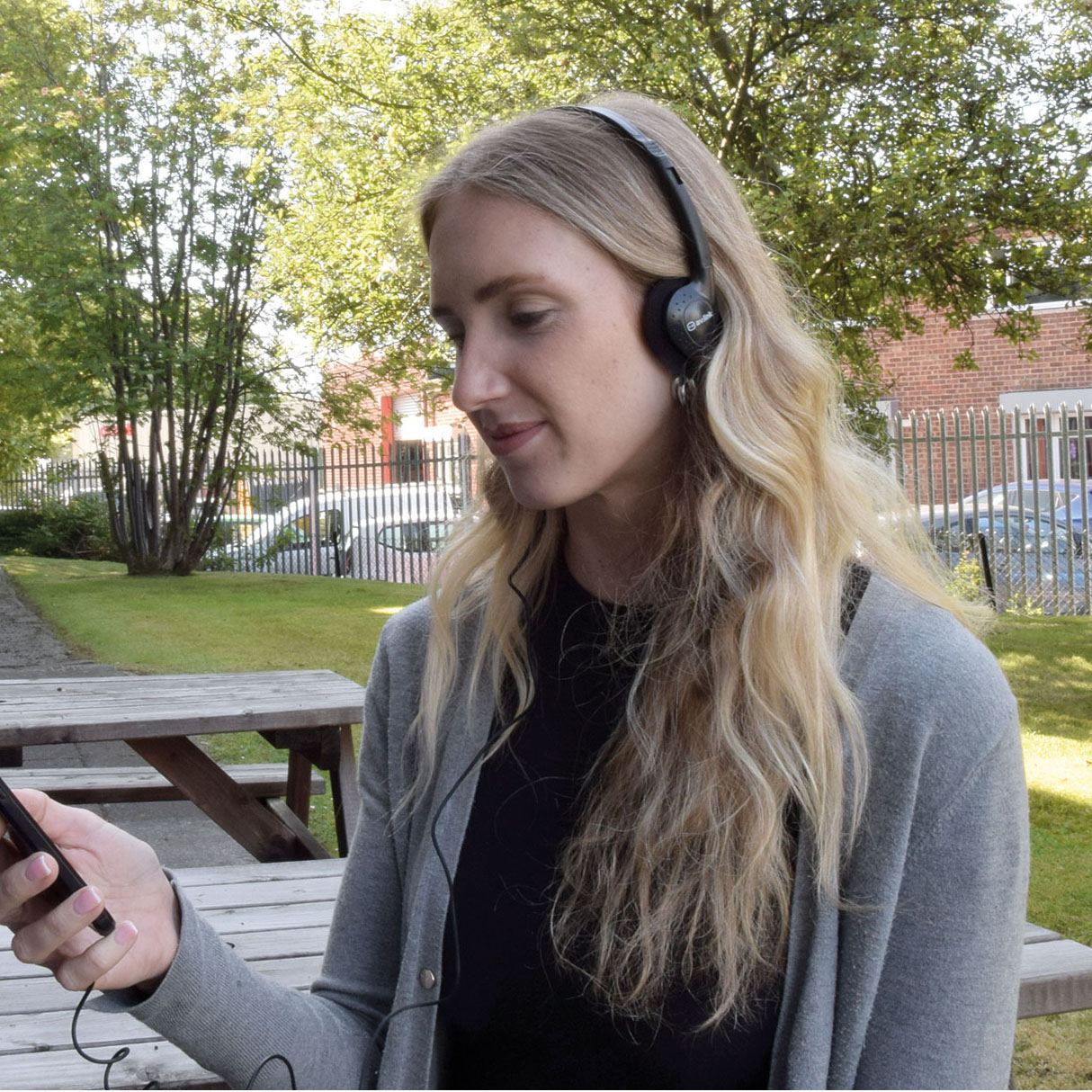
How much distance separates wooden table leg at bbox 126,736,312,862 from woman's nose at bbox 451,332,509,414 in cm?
286

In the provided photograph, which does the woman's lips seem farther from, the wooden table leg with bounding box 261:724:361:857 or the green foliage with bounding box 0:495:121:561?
the green foliage with bounding box 0:495:121:561

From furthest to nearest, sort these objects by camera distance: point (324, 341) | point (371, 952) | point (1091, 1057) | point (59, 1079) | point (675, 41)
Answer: point (324, 341), point (675, 41), point (1091, 1057), point (59, 1079), point (371, 952)

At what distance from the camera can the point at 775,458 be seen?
5.55ft

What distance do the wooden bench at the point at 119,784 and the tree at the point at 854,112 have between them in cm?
552

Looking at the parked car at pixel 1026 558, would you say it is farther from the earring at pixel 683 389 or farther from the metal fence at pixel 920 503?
the earring at pixel 683 389

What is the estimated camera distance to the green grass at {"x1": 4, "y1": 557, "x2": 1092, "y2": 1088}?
484 centimetres

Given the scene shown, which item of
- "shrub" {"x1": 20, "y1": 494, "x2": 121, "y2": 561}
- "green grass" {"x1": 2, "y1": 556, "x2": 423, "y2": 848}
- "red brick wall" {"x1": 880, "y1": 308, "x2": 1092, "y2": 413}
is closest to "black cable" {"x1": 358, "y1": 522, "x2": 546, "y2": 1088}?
"green grass" {"x1": 2, "y1": 556, "x2": 423, "y2": 848}

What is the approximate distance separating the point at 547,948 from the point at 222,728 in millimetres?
2572

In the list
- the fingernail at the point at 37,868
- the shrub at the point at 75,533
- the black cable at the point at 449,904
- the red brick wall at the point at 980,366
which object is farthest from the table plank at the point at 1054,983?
the shrub at the point at 75,533

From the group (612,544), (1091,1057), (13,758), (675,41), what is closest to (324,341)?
(675,41)

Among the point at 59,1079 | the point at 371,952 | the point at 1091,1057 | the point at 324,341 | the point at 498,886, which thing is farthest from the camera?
the point at 324,341

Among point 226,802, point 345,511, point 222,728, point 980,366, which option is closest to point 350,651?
point 226,802

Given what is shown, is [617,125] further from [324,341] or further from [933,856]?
[324,341]

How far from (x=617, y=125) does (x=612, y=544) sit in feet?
1.96
